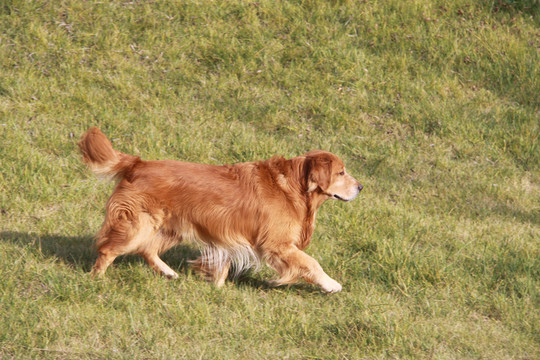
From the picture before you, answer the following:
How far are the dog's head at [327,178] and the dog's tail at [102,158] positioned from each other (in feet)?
4.53

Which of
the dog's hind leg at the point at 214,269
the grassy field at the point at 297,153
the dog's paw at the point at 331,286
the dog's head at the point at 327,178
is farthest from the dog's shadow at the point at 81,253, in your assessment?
the dog's head at the point at 327,178

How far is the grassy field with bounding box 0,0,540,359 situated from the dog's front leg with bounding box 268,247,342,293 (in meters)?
0.13

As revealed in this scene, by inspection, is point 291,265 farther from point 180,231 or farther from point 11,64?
point 11,64

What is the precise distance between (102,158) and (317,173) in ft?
5.51

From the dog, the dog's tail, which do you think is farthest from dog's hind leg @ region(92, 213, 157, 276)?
the dog's tail

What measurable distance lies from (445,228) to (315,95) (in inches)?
115

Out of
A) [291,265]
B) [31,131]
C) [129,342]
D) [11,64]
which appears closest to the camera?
[129,342]

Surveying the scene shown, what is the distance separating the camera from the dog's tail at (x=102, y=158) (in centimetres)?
489

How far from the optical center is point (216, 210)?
491cm

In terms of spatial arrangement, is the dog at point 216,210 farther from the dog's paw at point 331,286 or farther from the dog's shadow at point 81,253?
the dog's shadow at point 81,253

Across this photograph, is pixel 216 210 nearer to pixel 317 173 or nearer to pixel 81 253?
pixel 317 173

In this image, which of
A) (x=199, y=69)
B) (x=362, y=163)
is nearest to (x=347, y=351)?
(x=362, y=163)

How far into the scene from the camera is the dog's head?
509 centimetres

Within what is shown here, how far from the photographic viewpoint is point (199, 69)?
28.3 ft
